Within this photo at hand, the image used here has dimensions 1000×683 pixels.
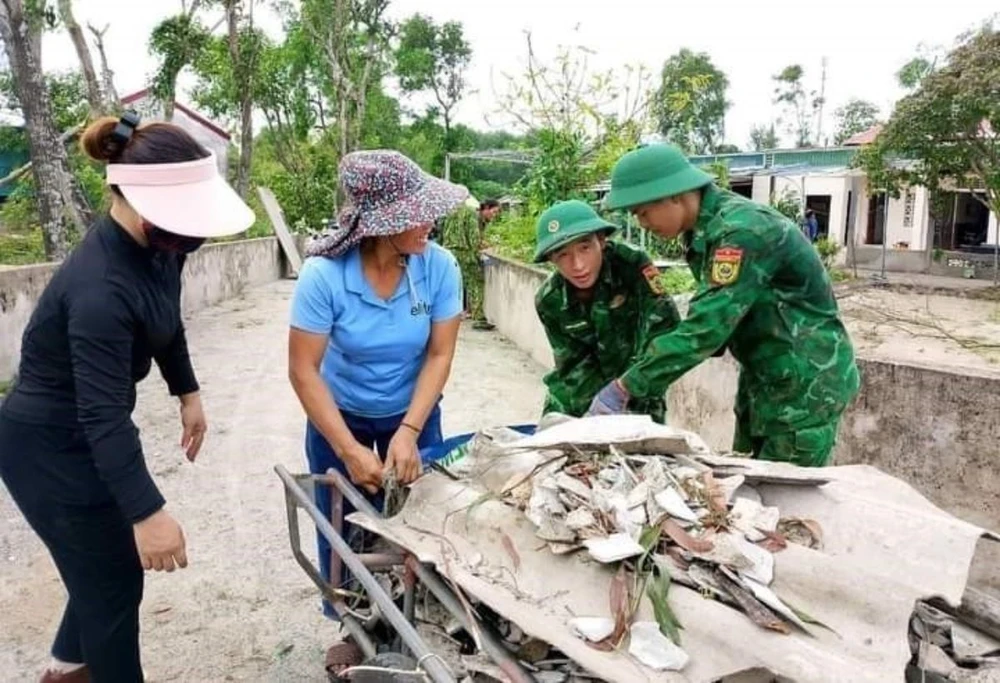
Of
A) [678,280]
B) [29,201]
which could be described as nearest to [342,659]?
[678,280]

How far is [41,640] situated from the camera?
3.23m

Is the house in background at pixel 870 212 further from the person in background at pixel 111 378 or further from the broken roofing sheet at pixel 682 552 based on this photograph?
the person in background at pixel 111 378

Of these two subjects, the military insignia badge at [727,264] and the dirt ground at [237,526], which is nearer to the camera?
the military insignia badge at [727,264]

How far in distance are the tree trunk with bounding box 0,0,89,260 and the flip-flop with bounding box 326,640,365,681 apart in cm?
832

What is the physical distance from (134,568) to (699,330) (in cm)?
165

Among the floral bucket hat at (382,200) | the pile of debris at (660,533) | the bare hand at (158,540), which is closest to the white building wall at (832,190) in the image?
the floral bucket hat at (382,200)

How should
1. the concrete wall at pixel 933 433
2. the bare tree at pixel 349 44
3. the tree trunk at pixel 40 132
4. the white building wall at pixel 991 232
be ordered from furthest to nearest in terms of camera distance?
the bare tree at pixel 349 44
the white building wall at pixel 991 232
the tree trunk at pixel 40 132
the concrete wall at pixel 933 433

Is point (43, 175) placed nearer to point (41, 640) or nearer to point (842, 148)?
point (41, 640)

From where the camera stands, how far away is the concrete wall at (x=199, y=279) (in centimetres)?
701

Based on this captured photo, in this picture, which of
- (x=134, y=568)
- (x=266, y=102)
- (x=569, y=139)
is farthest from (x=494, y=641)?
(x=266, y=102)

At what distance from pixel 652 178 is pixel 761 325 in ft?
1.79

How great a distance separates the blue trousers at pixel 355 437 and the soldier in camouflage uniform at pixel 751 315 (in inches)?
25.4

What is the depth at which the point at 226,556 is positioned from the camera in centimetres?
398

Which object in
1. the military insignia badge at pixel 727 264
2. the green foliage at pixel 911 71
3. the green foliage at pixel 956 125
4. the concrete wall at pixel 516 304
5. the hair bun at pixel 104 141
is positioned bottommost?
the concrete wall at pixel 516 304
